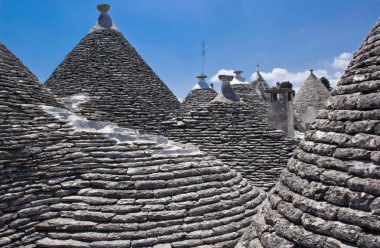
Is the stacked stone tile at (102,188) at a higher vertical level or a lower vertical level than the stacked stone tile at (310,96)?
lower

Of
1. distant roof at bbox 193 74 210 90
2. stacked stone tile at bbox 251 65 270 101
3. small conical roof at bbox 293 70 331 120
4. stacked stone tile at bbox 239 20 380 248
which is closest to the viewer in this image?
stacked stone tile at bbox 239 20 380 248

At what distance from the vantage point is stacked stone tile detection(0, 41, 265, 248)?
478 cm

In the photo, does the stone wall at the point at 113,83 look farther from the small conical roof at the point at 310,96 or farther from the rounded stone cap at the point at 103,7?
the small conical roof at the point at 310,96

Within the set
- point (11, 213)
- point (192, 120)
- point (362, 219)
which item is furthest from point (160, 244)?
point (192, 120)

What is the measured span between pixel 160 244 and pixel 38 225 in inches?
68.3

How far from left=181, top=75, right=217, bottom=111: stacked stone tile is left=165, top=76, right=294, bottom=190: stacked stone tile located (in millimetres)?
4122

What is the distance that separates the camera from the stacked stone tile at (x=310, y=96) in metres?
21.5

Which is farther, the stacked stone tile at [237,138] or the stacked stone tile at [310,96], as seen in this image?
the stacked stone tile at [310,96]

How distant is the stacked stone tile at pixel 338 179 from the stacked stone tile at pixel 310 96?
1847 centimetres

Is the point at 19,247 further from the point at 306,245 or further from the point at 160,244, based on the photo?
the point at 306,245

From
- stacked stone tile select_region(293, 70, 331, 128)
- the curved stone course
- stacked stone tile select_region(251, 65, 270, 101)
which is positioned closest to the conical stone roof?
the curved stone course

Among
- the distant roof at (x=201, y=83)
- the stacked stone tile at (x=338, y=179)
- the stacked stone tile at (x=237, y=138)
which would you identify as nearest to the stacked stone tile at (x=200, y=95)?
the distant roof at (x=201, y=83)

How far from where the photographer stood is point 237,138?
940 cm

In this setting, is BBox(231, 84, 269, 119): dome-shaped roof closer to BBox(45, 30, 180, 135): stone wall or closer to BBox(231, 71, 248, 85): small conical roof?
BBox(231, 71, 248, 85): small conical roof
